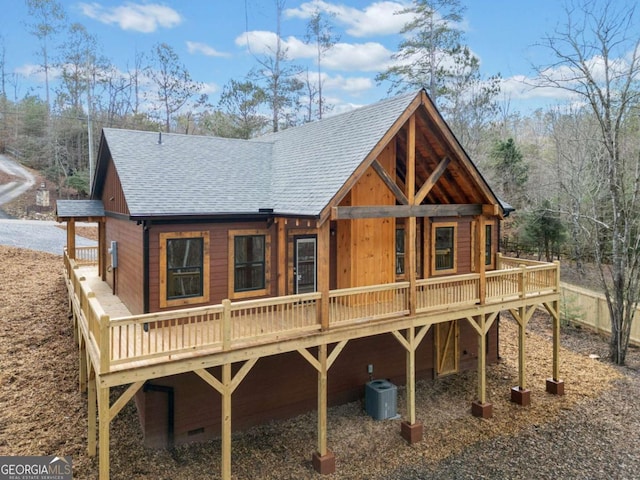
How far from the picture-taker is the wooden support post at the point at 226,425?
8.04 meters

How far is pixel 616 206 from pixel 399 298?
10.5 m

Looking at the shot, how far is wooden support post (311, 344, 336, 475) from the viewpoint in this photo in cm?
905

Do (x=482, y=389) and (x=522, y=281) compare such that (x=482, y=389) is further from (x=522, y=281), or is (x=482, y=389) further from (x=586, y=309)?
(x=586, y=309)

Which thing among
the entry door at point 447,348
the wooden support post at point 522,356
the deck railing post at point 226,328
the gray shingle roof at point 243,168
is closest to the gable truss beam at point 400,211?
the gray shingle roof at point 243,168

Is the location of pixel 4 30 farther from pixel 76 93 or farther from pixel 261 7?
pixel 261 7

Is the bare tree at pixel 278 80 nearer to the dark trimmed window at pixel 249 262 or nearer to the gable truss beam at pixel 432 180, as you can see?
the dark trimmed window at pixel 249 262

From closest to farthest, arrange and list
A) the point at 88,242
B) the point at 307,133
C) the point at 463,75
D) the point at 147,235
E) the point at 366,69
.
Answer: the point at 147,235 < the point at 307,133 < the point at 88,242 < the point at 463,75 < the point at 366,69

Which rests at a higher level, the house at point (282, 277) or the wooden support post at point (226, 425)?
the house at point (282, 277)

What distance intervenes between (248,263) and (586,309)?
16.5 meters

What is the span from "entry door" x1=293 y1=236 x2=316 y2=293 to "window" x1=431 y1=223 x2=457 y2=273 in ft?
14.8

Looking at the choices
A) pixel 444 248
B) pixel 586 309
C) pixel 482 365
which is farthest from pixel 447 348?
pixel 586 309

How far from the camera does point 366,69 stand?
5872 cm

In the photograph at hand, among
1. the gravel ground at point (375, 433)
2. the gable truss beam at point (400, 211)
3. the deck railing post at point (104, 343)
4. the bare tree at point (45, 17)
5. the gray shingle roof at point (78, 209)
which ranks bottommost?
the gravel ground at point (375, 433)

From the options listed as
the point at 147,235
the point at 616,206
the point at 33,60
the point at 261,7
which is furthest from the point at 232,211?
the point at 33,60
